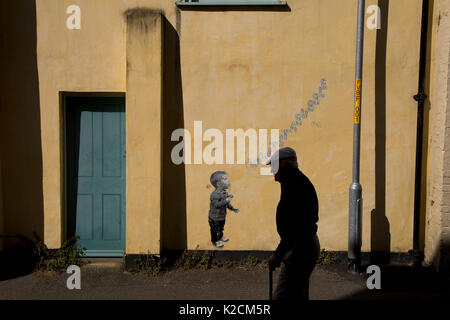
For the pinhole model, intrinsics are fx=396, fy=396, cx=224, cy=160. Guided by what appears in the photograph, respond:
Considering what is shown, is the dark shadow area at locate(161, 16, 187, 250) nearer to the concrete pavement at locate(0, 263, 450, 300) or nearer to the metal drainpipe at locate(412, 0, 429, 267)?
the concrete pavement at locate(0, 263, 450, 300)

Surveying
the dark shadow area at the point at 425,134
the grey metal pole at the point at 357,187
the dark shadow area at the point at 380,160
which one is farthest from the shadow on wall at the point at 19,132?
the dark shadow area at the point at 425,134

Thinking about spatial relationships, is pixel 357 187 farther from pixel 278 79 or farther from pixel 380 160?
pixel 278 79

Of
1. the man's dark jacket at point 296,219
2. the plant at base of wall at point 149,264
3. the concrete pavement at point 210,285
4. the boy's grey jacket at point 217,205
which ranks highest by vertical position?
the man's dark jacket at point 296,219

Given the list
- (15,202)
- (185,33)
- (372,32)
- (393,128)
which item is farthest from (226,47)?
(15,202)

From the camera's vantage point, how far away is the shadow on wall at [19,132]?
5727 millimetres

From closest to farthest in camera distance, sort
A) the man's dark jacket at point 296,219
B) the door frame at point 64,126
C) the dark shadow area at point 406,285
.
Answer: the man's dark jacket at point 296,219 < the dark shadow area at point 406,285 < the door frame at point 64,126

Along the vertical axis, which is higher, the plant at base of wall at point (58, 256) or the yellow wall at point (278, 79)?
the yellow wall at point (278, 79)

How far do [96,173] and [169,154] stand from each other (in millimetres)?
1171

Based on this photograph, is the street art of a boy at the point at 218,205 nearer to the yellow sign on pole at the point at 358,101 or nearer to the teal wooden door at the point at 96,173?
the teal wooden door at the point at 96,173

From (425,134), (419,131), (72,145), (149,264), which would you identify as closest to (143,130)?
(72,145)

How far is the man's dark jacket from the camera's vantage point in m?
3.42

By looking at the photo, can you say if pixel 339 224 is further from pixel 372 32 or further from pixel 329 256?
pixel 372 32

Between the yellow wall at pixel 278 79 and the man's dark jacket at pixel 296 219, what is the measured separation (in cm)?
239

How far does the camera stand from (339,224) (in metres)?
5.85
